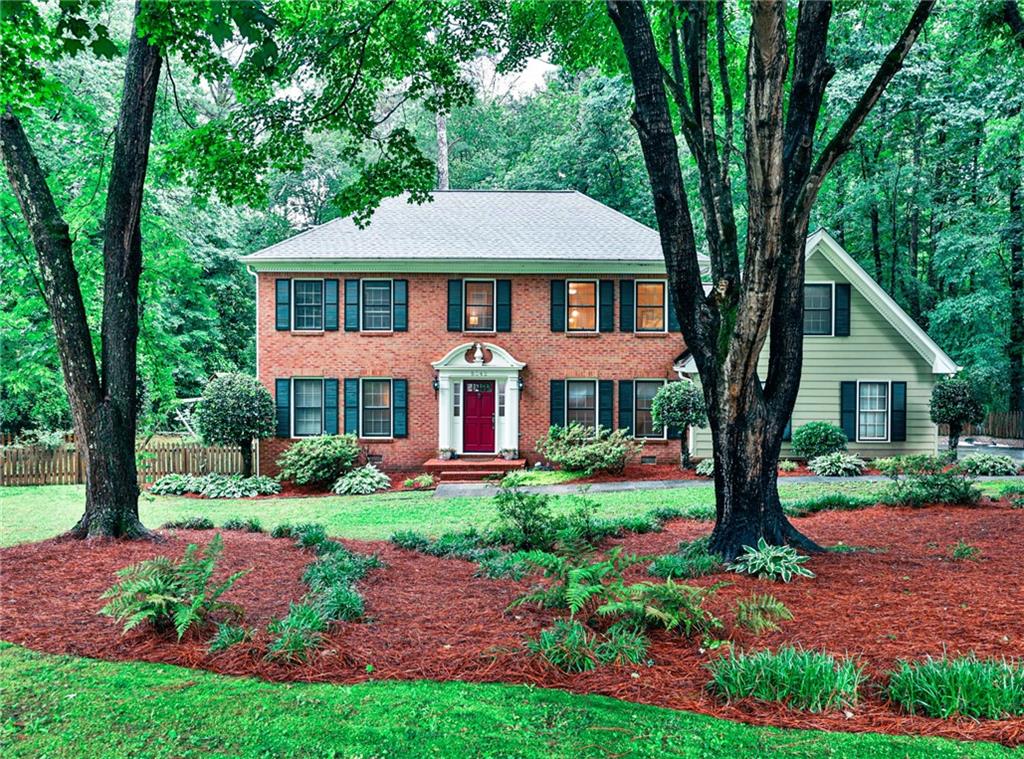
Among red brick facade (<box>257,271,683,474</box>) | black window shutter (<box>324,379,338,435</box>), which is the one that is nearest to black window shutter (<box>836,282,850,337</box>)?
red brick facade (<box>257,271,683,474</box>)

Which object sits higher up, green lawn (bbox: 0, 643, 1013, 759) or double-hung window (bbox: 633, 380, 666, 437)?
double-hung window (bbox: 633, 380, 666, 437)

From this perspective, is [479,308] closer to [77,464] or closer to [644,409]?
[644,409]

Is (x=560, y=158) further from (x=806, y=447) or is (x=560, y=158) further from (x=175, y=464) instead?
(x=175, y=464)

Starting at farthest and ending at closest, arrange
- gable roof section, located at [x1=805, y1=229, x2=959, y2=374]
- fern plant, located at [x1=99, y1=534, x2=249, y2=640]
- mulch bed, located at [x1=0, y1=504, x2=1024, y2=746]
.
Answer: gable roof section, located at [x1=805, y1=229, x2=959, y2=374] < fern plant, located at [x1=99, y1=534, x2=249, y2=640] < mulch bed, located at [x1=0, y1=504, x2=1024, y2=746]

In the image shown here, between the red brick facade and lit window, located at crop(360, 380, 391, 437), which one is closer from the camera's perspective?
the red brick facade

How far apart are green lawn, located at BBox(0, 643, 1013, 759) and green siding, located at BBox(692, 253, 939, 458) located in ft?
53.6

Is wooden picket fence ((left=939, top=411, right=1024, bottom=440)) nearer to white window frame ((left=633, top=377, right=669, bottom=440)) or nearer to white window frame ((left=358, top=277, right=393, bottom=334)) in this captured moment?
white window frame ((left=633, top=377, right=669, bottom=440))

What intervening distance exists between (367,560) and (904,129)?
82.6ft

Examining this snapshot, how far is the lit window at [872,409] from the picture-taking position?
19141 mm

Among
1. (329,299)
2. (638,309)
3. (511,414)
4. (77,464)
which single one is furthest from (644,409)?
(77,464)

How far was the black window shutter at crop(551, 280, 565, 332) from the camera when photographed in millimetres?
19500

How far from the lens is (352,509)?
14344 mm

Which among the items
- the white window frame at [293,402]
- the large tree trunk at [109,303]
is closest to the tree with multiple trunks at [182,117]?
the large tree trunk at [109,303]

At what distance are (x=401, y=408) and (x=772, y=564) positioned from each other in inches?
568
